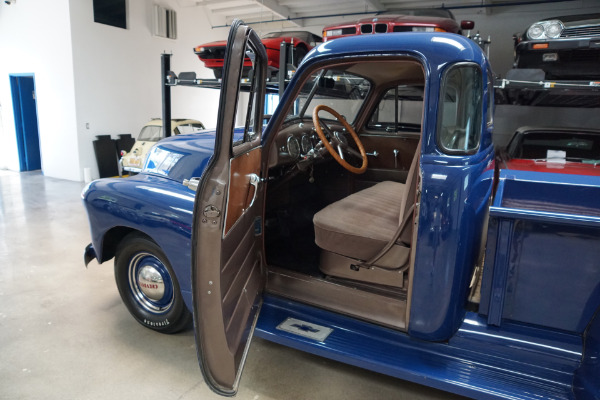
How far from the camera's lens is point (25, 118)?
9.09 m

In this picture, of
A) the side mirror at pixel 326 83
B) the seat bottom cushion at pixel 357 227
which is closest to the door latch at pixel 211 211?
the seat bottom cushion at pixel 357 227

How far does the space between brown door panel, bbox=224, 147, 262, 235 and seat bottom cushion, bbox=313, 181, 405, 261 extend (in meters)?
0.47

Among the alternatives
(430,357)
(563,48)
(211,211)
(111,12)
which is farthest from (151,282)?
(111,12)

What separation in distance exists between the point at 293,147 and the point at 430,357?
62.0 inches

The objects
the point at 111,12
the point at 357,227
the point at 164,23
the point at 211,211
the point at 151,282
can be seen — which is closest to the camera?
the point at 211,211

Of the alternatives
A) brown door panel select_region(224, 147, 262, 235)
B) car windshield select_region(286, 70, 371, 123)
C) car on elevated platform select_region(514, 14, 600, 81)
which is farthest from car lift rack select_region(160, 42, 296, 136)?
brown door panel select_region(224, 147, 262, 235)

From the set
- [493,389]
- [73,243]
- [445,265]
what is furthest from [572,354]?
[73,243]

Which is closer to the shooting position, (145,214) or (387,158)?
(145,214)

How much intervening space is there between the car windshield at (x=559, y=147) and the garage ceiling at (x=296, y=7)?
5492 mm

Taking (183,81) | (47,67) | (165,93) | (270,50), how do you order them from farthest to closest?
(47,67)
(270,50)
(165,93)
(183,81)

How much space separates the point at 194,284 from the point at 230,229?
279mm

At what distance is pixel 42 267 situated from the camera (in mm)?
3721

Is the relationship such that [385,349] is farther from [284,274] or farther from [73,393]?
[73,393]

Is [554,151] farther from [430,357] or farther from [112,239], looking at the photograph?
[112,239]
